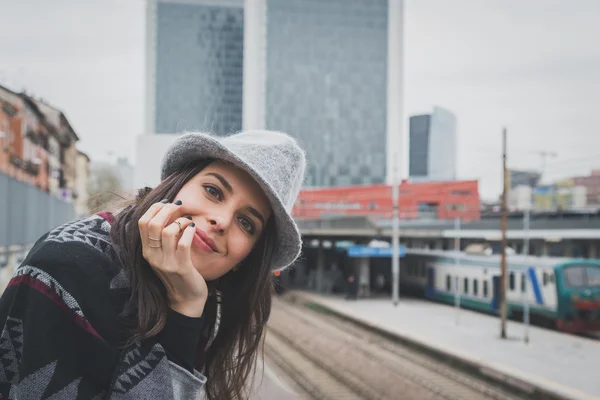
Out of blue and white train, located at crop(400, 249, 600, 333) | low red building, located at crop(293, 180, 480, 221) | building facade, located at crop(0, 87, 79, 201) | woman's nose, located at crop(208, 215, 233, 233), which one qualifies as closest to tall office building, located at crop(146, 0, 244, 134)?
building facade, located at crop(0, 87, 79, 201)

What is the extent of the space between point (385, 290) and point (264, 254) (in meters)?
31.4

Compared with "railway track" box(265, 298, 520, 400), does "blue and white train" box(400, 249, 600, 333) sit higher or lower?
higher

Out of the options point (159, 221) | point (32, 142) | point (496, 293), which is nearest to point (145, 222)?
point (159, 221)

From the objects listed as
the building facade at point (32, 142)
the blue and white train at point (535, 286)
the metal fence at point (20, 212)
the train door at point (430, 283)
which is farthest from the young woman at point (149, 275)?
the train door at point (430, 283)

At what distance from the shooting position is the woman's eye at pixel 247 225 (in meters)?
1.59

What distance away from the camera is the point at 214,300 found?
180 centimetres

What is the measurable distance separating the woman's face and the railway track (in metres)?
9.45

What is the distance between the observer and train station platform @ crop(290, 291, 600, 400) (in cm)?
1041

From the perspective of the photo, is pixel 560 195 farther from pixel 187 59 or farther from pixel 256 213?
pixel 187 59

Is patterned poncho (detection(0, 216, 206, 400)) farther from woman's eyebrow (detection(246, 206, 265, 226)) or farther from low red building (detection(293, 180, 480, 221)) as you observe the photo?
low red building (detection(293, 180, 480, 221))

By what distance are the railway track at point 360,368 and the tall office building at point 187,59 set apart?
90.6m

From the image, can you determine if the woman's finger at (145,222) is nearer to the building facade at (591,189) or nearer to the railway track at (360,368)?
the railway track at (360,368)

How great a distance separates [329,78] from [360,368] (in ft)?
250

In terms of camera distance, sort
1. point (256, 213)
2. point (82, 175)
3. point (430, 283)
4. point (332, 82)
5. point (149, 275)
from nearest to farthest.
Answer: point (149, 275) < point (256, 213) < point (430, 283) < point (82, 175) < point (332, 82)
